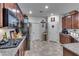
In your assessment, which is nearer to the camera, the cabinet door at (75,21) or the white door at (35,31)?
the cabinet door at (75,21)

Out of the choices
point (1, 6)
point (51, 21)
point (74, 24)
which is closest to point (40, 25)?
point (51, 21)

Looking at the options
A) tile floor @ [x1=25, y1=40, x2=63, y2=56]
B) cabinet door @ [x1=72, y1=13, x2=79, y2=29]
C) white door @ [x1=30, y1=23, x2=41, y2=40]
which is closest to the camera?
tile floor @ [x1=25, y1=40, x2=63, y2=56]

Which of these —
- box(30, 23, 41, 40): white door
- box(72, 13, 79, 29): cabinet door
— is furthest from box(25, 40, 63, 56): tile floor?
box(30, 23, 41, 40): white door

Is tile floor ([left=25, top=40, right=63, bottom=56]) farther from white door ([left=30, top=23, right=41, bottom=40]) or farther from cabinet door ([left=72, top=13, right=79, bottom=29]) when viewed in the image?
white door ([left=30, top=23, right=41, bottom=40])

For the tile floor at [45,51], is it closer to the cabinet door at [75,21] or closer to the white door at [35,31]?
the cabinet door at [75,21]

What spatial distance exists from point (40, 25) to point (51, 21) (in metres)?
1.10

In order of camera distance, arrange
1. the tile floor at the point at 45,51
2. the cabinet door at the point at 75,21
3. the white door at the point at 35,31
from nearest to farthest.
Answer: the tile floor at the point at 45,51
the cabinet door at the point at 75,21
the white door at the point at 35,31

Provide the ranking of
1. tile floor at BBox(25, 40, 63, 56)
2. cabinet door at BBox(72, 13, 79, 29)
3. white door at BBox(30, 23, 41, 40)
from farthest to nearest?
1. white door at BBox(30, 23, 41, 40)
2. cabinet door at BBox(72, 13, 79, 29)
3. tile floor at BBox(25, 40, 63, 56)

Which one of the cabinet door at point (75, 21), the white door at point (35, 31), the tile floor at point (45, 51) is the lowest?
the tile floor at point (45, 51)

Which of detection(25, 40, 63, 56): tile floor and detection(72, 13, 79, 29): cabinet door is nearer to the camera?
detection(25, 40, 63, 56): tile floor

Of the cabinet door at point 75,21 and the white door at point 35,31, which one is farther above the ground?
the cabinet door at point 75,21

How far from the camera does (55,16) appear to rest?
9305mm

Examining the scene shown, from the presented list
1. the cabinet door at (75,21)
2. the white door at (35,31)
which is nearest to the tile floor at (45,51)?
the cabinet door at (75,21)

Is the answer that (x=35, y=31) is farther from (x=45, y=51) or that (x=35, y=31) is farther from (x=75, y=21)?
(x=75, y=21)
